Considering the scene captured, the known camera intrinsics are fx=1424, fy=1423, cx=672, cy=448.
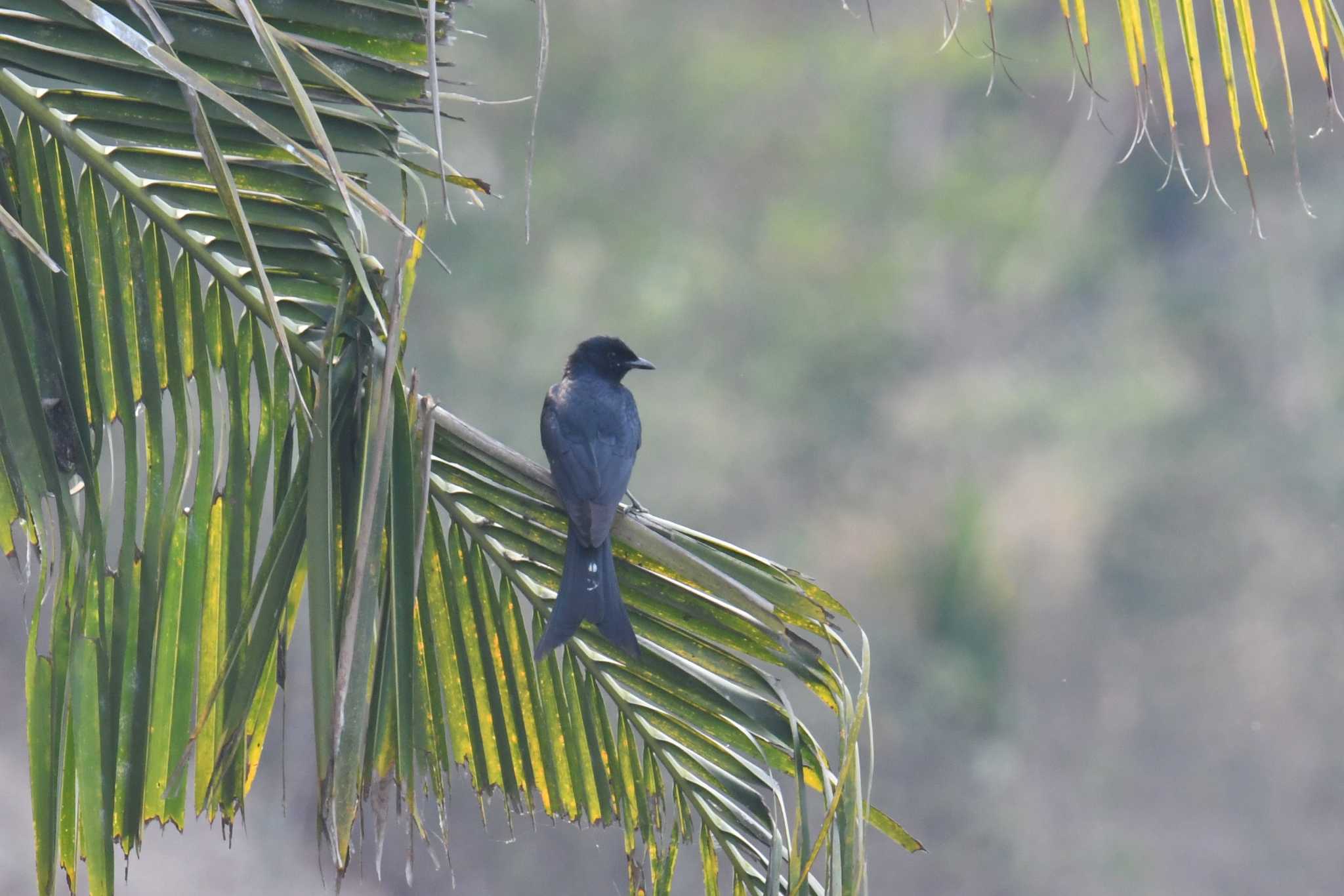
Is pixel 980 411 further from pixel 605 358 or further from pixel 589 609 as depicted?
pixel 589 609

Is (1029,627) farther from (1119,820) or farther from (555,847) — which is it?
(555,847)

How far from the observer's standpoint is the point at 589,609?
1873 mm

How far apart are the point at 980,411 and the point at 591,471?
11.9 meters

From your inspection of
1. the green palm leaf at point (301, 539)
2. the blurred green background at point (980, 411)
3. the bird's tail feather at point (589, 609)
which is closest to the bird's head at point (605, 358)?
the green palm leaf at point (301, 539)

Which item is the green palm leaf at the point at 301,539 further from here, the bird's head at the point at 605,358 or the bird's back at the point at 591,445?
the bird's head at the point at 605,358

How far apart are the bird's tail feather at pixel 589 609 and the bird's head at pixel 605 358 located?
1848mm

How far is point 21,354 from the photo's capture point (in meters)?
1.60

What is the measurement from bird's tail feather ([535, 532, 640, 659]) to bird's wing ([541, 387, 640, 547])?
0.06 m

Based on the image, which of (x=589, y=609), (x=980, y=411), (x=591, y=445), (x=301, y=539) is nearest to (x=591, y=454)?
(x=591, y=445)

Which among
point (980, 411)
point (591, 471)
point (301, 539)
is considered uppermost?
point (301, 539)

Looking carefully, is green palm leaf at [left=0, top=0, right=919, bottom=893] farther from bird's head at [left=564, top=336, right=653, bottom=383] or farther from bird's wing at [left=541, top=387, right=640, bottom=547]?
bird's head at [left=564, top=336, right=653, bottom=383]

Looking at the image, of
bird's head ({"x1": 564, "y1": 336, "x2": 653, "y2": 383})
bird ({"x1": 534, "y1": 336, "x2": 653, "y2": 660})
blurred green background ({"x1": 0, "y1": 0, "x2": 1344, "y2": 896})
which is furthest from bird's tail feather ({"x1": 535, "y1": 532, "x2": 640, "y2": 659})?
blurred green background ({"x1": 0, "y1": 0, "x2": 1344, "y2": 896})

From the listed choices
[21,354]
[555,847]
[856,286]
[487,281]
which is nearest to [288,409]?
[21,354]

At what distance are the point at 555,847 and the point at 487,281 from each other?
502cm
